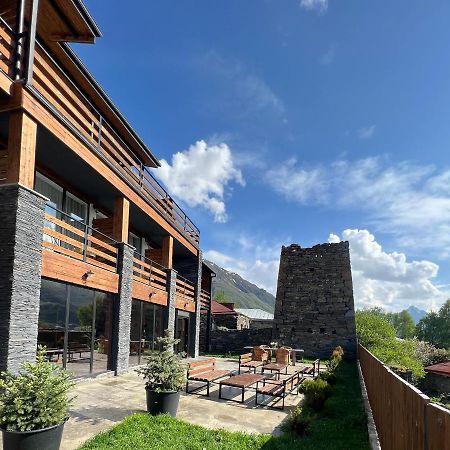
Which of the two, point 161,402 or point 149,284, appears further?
point 149,284

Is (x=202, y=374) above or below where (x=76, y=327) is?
below

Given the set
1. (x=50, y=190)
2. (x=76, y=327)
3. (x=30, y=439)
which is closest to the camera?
(x=30, y=439)

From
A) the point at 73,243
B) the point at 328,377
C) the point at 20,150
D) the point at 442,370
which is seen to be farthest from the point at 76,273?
the point at 442,370

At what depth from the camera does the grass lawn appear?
6.00 metres

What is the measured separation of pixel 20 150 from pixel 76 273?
370 cm

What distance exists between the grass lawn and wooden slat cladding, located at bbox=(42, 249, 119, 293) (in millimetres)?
4194

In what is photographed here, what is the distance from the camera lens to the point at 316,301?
26797 millimetres

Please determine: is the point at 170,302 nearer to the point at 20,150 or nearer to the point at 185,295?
the point at 185,295

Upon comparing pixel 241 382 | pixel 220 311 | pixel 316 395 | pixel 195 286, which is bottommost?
pixel 220 311

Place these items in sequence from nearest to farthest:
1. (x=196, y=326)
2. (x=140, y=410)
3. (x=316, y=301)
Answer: (x=140, y=410) < (x=196, y=326) < (x=316, y=301)

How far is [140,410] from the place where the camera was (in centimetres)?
822

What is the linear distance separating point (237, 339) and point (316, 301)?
609 centimetres

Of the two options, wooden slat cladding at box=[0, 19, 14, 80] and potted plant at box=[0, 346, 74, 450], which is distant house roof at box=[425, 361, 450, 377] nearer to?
potted plant at box=[0, 346, 74, 450]

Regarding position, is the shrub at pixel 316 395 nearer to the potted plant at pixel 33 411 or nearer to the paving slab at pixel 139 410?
the paving slab at pixel 139 410
